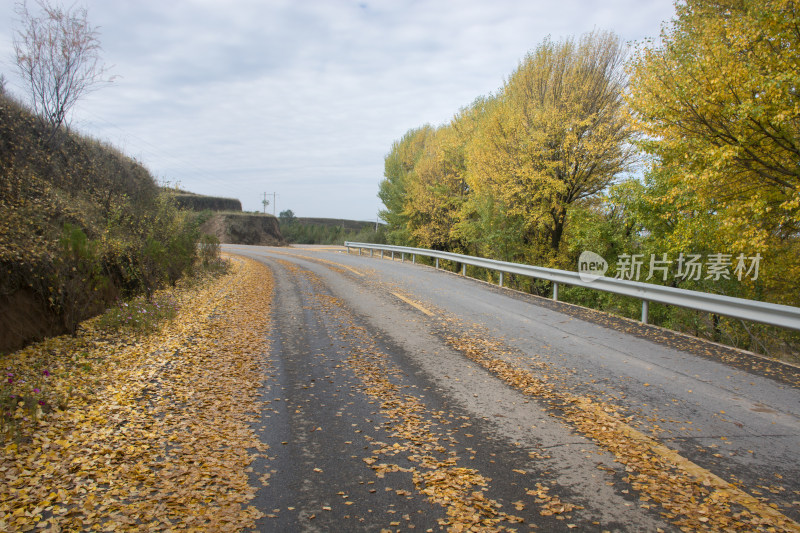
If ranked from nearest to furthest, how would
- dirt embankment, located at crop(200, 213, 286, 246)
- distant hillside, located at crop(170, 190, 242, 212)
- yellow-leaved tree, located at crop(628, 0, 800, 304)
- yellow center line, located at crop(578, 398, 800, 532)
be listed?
yellow center line, located at crop(578, 398, 800, 532), yellow-leaved tree, located at crop(628, 0, 800, 304), dirt embankment, located at crop(200, 213, 286, 246), distant hillside, located at crop(170, 190, 242, 212)

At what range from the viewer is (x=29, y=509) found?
2.71m

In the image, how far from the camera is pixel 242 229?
154 ft

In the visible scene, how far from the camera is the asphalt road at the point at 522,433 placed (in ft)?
9.01

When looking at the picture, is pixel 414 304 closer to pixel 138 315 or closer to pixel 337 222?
pixel 138 315

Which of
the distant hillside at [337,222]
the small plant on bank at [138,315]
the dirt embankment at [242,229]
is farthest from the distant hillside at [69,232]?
the distant hillside at [337,222]

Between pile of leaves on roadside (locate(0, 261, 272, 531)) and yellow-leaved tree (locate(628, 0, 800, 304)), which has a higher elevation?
yellow-leaved tree (locate(628, 0, 800, 304))

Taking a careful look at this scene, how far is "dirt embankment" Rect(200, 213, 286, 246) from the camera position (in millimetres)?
45844

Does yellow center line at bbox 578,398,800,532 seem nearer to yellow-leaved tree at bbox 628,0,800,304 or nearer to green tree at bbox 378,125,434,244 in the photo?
yellow-leaved tree at bbox 628,0,800,304

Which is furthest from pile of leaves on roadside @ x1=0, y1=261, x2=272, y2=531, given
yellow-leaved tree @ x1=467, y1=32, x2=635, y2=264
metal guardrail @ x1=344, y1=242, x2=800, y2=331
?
yellow-leaved tree @ x1=467, y1=32, x2=635, y2=264

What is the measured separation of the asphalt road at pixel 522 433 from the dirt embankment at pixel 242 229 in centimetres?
4171

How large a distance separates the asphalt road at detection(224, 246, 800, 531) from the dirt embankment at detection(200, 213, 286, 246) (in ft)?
137

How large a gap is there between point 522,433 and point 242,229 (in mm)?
46806

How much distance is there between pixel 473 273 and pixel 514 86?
12.6 m

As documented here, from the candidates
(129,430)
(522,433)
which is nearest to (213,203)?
(129,430)
